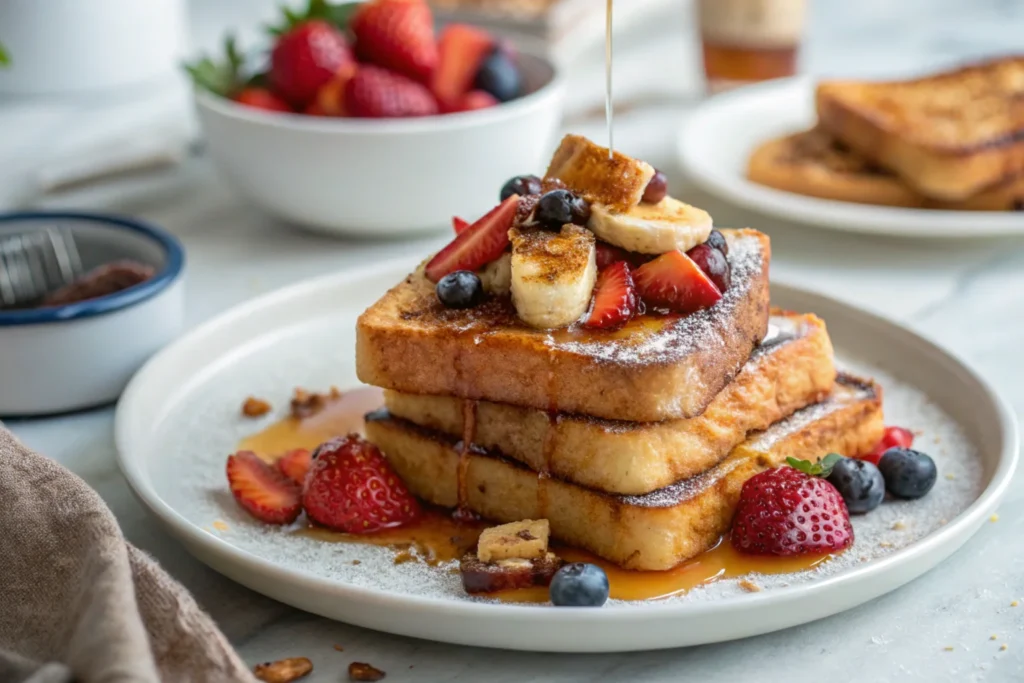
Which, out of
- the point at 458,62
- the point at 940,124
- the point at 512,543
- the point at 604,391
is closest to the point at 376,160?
the point at 458,62

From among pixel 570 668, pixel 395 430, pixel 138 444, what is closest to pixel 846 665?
pixel 570 668

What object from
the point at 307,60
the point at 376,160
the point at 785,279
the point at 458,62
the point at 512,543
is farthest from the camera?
the point at 458,62

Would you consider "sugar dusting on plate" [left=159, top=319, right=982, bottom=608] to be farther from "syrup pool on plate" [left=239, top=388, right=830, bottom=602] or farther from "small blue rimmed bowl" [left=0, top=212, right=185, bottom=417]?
"small blue rimmed bowl" [left=0, top=212, right=185, bottom=417]

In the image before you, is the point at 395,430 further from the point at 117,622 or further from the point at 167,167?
the point at 167,167

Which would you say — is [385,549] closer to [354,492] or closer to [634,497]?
[354,492]

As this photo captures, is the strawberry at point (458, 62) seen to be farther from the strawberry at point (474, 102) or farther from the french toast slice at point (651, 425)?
the french toast slice at point (651, 425)

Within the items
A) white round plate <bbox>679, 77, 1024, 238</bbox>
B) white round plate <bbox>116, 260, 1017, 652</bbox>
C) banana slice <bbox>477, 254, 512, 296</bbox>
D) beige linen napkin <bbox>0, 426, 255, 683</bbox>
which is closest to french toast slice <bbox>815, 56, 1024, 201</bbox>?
white round plate <bbox>679, 77, 1024, 238</bbox>


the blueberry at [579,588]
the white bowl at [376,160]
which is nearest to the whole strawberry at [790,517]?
the blueberry at [579,588]
